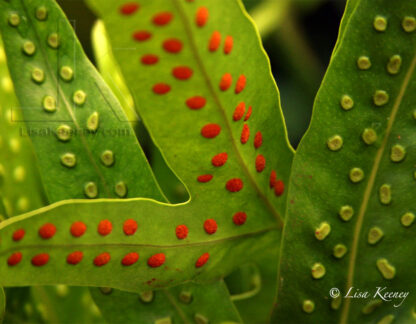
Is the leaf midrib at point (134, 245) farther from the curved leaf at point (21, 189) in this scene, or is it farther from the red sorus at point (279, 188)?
the curved leaf at point (21, 189)

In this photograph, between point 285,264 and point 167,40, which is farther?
point 285,264

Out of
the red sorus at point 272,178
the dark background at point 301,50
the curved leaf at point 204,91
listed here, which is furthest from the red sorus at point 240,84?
the dark background at point 301,50

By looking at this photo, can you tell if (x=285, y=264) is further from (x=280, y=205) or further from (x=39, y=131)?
(x=39, y=131)

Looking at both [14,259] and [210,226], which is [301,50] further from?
[14,259]

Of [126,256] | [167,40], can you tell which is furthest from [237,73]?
[126,256]

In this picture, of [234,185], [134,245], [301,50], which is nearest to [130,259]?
[134,245]
